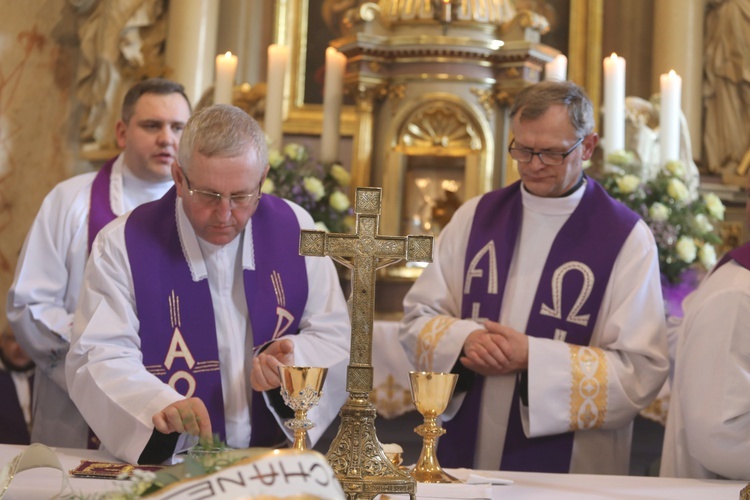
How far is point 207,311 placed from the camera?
3.28m

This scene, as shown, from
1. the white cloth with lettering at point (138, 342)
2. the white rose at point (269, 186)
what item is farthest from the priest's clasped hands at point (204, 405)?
the white rose at point (269, 186)

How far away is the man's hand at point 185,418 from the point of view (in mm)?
2598

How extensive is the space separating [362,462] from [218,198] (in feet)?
3.59

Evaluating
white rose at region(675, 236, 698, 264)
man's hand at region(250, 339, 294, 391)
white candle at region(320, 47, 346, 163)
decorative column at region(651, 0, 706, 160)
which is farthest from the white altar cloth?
decorative column at region(651, 0, 706, 160)

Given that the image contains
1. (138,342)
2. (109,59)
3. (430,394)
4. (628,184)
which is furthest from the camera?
(109,59)

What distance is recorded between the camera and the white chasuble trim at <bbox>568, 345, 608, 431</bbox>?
346 centimetres

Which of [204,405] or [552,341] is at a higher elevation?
[552,341]

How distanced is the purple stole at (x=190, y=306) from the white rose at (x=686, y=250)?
2222mm

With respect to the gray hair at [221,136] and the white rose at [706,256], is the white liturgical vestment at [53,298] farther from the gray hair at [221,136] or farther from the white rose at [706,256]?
the white rose at [706,256]

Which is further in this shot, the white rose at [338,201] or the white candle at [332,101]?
the white candle at [332,101]

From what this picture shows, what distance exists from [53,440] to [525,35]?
11.6ft

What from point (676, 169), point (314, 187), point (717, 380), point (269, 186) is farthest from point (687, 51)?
point (717, 380)

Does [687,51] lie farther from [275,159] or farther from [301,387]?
[301,387]

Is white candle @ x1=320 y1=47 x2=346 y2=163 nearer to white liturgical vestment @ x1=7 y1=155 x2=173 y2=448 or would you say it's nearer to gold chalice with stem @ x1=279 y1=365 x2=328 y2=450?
white liturgical vestment @ x1=7 y1=155 x2=173 y2=448
